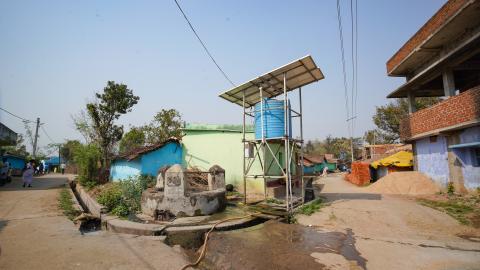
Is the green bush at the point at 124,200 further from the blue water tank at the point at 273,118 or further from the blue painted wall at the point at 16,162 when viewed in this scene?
the blue painted wall at the point at 16,162

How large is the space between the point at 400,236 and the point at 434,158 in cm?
993

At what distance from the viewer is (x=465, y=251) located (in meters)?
5.21

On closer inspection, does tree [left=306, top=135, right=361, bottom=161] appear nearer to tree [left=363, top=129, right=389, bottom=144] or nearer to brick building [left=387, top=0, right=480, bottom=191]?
tree [left=363, top=129, right=389, bottom=144]

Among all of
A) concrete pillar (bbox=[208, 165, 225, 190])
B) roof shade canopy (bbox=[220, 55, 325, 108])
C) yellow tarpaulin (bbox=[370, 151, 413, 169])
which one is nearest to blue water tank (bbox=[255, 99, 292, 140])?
roof shade canopy (bbox=[220, 55, 325, 108])

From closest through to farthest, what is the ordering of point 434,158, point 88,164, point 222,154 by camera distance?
point 434,158 < point 222,154 < point 88,164

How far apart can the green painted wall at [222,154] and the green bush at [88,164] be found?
25.1ft

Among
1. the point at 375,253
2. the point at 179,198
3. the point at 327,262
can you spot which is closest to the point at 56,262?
the point at 179,198

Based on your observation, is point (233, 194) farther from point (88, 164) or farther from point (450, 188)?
point (88, 164)

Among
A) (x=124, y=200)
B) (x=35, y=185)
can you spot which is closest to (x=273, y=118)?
(x=124, y=200)

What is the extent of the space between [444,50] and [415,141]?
19.1ft

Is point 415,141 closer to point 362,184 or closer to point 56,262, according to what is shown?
point 362,184

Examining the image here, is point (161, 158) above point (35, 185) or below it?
above

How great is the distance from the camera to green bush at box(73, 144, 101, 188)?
18069mm

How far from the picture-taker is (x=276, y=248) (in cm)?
554
